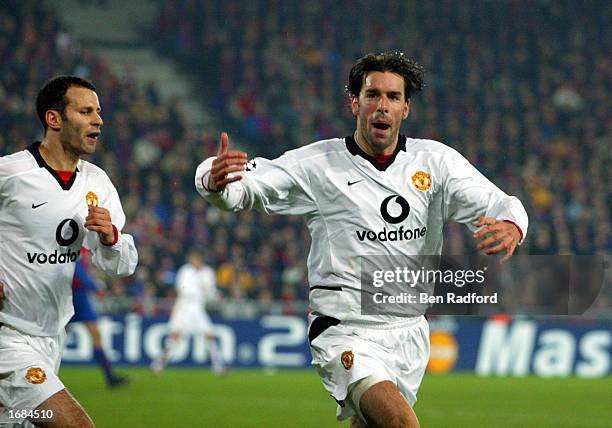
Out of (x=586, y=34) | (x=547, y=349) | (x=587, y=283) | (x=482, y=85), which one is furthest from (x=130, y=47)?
(x=587, y=283)

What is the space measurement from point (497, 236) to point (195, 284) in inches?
505

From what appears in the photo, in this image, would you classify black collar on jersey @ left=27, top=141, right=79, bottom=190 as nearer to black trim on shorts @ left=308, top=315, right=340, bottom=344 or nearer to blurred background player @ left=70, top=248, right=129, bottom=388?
black trim on shorts @ left=308, top=315, right=340, bottom=344

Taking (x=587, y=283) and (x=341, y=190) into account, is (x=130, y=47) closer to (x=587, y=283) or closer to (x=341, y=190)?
(x=587, y=283)

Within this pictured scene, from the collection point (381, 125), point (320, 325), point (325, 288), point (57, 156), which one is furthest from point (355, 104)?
point (57, 156)

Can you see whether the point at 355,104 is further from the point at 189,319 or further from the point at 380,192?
the point at 189,319

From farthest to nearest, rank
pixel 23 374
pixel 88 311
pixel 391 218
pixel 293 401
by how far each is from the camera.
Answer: pixel 88 311 < pixel 293 401 < pixel 391 218 < pixel 23 374

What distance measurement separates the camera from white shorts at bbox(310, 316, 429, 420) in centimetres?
559

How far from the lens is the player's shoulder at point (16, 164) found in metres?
5.99

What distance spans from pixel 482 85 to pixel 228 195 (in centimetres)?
2061

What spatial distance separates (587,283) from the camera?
945 cm

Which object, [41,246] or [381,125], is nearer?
[381,125]

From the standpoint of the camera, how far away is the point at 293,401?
13477mm

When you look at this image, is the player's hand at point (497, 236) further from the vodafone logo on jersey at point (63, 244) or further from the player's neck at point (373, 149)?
the vodafone logo on jersey at point (63, 244)

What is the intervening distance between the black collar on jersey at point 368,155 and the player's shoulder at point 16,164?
68.0 inches
